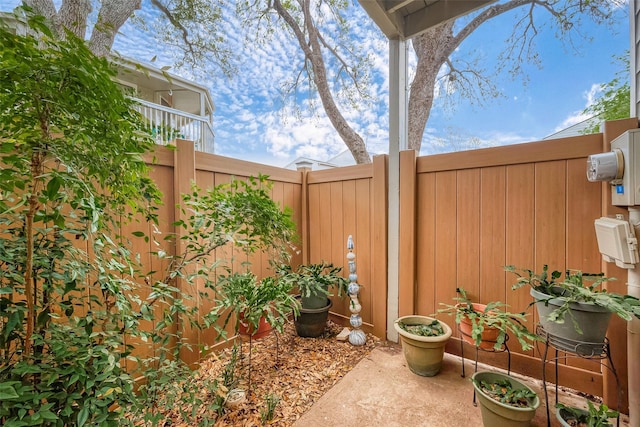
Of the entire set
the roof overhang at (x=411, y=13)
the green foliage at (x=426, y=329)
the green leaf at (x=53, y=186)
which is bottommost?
the green foliage at (x=426, y=329)

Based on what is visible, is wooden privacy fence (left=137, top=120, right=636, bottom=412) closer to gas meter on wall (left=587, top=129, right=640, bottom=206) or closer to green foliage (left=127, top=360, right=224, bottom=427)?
A: gas meter on wall (left=587, top=129, right=640, bottom=206)

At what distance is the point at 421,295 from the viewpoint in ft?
7.22

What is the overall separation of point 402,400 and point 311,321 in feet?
3.16

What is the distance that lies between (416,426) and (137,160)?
1842 millimetres

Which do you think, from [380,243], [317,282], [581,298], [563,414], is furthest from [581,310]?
[317,282]

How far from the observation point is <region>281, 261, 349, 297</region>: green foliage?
7.49 feet

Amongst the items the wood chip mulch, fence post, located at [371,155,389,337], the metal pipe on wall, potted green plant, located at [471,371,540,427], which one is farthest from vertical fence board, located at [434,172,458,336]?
the metal pipe on wall

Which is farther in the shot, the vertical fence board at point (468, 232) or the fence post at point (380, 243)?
the fence post at point (380, 243)

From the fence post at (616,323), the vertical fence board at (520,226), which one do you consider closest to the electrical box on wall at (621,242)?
the fence post at (616,323)

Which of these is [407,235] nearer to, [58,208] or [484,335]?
[484,335]

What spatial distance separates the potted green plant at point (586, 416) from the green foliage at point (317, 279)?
1535 millimetres

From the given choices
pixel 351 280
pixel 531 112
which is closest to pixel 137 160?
pixel 351 280

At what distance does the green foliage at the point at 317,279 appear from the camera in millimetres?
2283

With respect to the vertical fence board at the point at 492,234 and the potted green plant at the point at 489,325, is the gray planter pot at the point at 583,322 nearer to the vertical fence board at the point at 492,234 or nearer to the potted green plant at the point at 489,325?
the potted green plant at the point at 489,325
